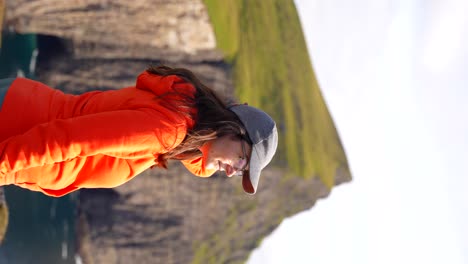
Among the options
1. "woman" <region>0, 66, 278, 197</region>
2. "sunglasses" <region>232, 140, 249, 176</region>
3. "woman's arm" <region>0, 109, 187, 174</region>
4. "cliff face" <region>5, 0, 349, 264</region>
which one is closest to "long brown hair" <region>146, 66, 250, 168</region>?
"woman" <region>0, 66, 278, 197</region>

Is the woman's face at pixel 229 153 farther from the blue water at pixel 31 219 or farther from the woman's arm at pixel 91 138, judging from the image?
the blue water at pixel 31 219

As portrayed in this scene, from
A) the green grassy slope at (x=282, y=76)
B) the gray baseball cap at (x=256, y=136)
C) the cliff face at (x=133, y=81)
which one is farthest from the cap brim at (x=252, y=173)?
the green grassy slope at (x=282, y=76)

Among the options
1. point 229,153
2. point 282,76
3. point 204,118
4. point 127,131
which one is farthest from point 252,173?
point 282,76

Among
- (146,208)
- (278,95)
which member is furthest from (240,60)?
(146,208)

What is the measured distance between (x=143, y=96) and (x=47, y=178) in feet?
4.39

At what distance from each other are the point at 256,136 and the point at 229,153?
0.33 metres

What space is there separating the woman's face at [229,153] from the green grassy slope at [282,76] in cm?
1752

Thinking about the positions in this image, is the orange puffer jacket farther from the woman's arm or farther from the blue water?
the blue water

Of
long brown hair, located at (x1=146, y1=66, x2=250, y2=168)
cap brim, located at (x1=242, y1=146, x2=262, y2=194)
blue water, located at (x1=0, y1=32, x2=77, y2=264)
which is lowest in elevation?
blue water, located at (x1=0, y1=32, x2=77, y2=264)

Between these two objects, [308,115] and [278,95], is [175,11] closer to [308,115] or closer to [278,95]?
[278,95]

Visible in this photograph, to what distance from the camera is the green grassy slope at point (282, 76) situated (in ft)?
76.2

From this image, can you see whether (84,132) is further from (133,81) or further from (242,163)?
(133,81)

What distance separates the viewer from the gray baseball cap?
4812 mm

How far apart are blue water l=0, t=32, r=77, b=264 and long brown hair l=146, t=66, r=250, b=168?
16.6 m
